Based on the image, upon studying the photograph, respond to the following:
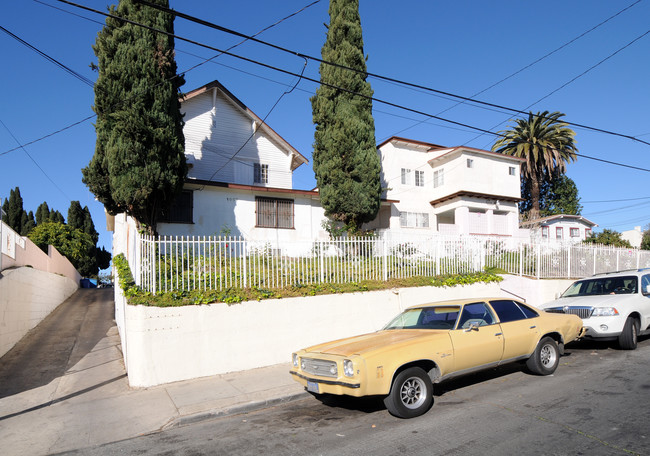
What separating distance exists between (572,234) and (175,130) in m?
31.9

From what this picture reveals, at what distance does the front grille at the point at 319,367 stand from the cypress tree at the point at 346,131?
36.4 ft

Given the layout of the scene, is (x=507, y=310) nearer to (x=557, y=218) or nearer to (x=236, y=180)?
(x=236, y=180)

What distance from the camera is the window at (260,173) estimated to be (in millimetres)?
21234

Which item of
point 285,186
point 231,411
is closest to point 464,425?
point 231,411

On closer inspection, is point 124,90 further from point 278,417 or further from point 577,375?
point 577,375

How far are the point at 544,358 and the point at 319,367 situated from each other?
4.05 meters

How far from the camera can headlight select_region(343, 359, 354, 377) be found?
5.39m

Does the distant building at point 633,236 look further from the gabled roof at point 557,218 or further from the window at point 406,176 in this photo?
the window at point 406,176

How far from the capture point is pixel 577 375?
7102 millimetres

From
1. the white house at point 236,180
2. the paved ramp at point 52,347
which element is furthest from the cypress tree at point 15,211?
the white house at point 236,180

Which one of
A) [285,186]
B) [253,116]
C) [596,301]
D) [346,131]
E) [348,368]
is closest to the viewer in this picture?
[348,368]

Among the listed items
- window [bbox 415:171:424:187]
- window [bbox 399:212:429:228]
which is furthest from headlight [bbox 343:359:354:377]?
window [bbox 415:171:424:187]

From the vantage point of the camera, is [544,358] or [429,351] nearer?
[429,351]

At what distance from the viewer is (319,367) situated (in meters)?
5.87
